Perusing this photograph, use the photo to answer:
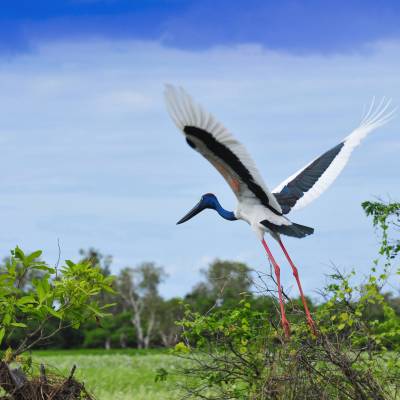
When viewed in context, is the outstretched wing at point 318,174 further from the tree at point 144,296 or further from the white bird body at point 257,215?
the tree at point 144,296

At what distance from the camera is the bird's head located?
28.1 feet

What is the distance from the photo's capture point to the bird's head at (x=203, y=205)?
337 inches

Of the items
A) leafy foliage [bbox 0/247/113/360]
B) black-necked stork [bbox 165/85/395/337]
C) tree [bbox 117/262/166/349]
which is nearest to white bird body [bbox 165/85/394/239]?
black-necked stork [bbox 165/85/395/337]

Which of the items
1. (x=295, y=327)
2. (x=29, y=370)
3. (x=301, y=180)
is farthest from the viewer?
(x=301, y=180)

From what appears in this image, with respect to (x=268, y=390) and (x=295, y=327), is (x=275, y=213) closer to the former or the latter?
(x=295, y=327)

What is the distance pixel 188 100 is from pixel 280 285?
2.19m

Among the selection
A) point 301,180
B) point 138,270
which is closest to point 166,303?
point 138,270

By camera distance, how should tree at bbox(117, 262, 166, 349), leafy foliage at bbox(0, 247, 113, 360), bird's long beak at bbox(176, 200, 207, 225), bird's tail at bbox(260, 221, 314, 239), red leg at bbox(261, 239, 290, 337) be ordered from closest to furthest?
leafy foliage at bbox(0, 247, 113, 360)
red leg at bbox(261, 239, 290, 337)
bird's tail at bbox(260, 221, 314, 239)
bird's long beak at bbox(176, 200, 207, 225)
tree at bbox(117, 262, 166, 349)

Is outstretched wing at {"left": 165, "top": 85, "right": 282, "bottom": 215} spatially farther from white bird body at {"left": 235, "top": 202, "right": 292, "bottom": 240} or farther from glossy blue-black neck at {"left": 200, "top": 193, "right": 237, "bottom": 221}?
glossy blue-black neck at {"left": 200, "top": 193, "right": 237, "bottom": 221}

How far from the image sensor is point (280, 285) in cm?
740

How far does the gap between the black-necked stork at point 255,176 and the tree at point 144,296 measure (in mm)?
45443

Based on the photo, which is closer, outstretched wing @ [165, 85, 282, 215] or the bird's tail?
outstretched wing @ [165, 85, 282, 215]

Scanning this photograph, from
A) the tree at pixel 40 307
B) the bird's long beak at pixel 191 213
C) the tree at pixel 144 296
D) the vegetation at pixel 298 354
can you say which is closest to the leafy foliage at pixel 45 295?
the tree at pixel 40 307

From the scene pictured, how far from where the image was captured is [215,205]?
8.63 m
